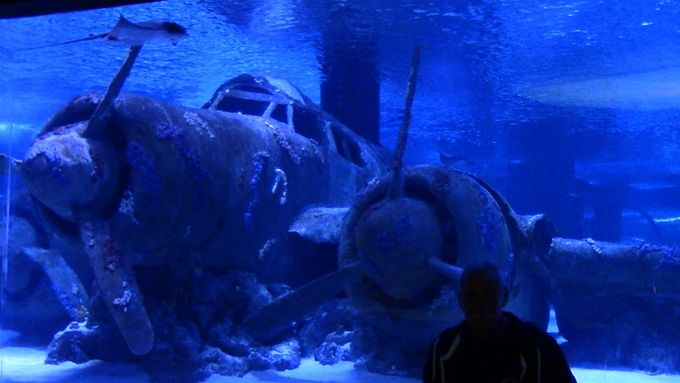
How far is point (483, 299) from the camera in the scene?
2.38 m

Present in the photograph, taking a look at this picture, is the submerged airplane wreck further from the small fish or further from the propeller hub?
the small fish

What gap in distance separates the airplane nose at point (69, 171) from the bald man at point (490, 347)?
5.26 m

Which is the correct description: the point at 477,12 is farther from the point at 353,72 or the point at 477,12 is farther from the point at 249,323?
the point at 249,323

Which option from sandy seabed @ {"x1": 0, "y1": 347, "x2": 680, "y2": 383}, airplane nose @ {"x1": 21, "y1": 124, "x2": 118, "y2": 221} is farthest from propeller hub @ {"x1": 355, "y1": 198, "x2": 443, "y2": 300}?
airplane nose @ {"x1": 21, "y1": 124, "x2": 118, "y2": 221}

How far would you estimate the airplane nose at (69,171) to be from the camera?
6.68 metres

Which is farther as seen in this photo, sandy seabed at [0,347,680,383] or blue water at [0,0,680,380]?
blue water at [0,0,680,380]

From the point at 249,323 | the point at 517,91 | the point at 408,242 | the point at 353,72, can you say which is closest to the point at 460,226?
the point at 408,242

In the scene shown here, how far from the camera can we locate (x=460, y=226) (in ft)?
24.4

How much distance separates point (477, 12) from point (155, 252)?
8.24m

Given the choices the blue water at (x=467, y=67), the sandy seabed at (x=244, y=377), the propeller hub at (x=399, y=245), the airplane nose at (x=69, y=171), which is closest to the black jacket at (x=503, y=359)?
the propeller hub at (x=399, y=245)

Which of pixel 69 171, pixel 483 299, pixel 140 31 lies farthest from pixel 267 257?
pixel 483 299

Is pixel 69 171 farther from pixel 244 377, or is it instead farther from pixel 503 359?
pixel 503 359

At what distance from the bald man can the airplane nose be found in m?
5.26

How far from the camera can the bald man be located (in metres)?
2.29
